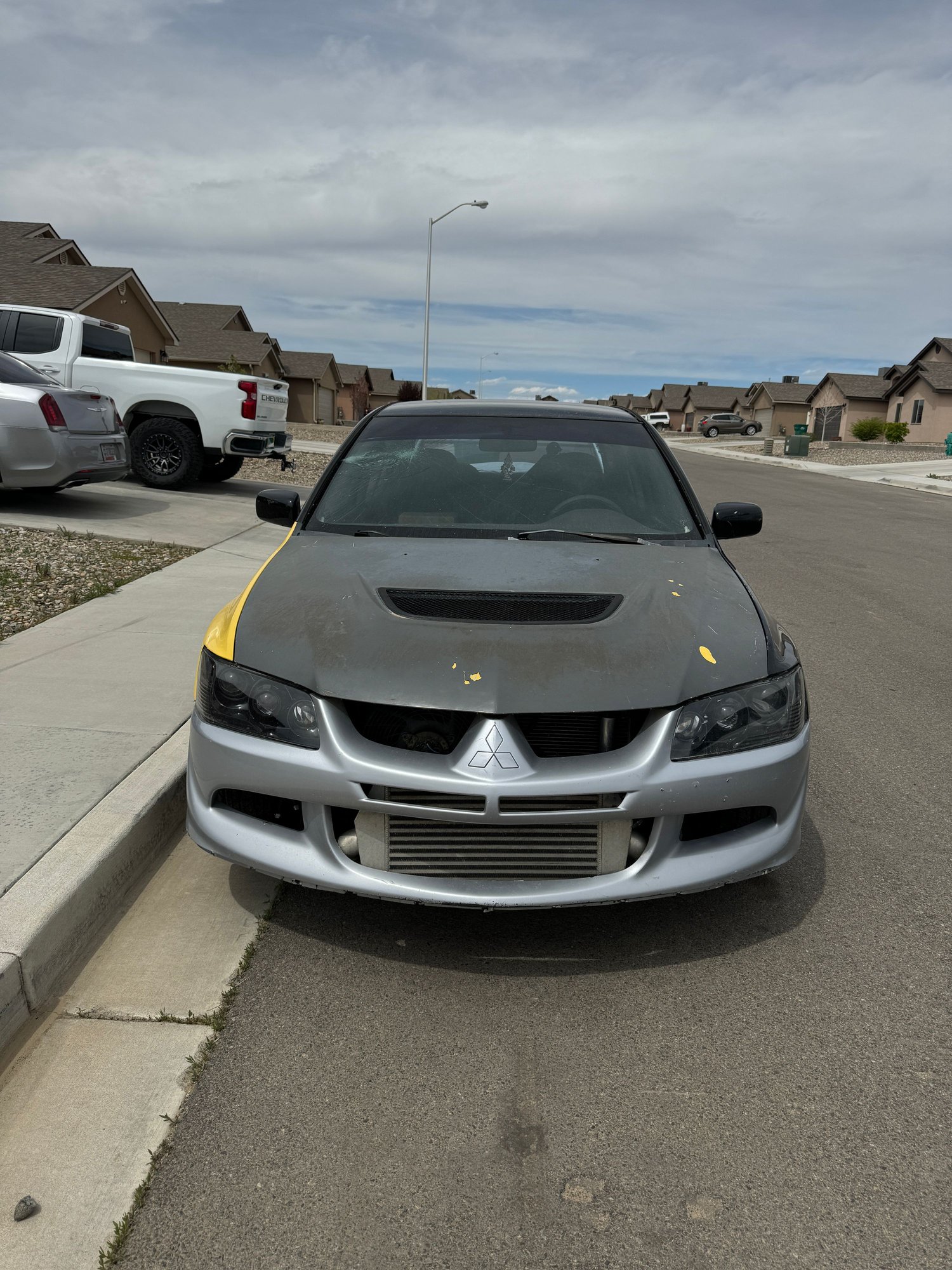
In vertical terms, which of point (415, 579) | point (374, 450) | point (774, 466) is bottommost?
point (774, 466)

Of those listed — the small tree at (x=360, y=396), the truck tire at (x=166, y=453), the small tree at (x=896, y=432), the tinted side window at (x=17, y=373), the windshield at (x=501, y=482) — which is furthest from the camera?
the small tree at (x=360, y=396)

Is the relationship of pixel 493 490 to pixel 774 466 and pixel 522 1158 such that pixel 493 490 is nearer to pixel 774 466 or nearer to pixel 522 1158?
pixel 522 1158

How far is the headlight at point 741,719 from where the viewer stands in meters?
2.80

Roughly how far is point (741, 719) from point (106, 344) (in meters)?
13.1

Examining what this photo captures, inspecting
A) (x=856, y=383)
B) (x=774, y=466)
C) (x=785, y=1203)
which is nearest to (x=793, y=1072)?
(x=785, y=1203)

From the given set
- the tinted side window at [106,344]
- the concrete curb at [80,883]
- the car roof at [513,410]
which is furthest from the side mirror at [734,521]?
the tinted side window at [106,344]

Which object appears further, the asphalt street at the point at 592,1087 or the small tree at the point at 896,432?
the small tree at the point at 896,432

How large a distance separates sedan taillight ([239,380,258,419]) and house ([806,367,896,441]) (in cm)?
5948

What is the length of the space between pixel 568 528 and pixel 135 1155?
2705 millimetres

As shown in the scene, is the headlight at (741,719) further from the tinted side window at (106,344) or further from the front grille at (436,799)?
the tinted side window at (106,344)

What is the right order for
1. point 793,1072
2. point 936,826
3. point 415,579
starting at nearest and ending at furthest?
point 793,1072, point 415,579, point 936,826

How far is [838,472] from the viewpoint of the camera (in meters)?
33.6

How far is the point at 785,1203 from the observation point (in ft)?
6.95

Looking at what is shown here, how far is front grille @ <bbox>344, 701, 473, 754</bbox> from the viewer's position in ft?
9.20
